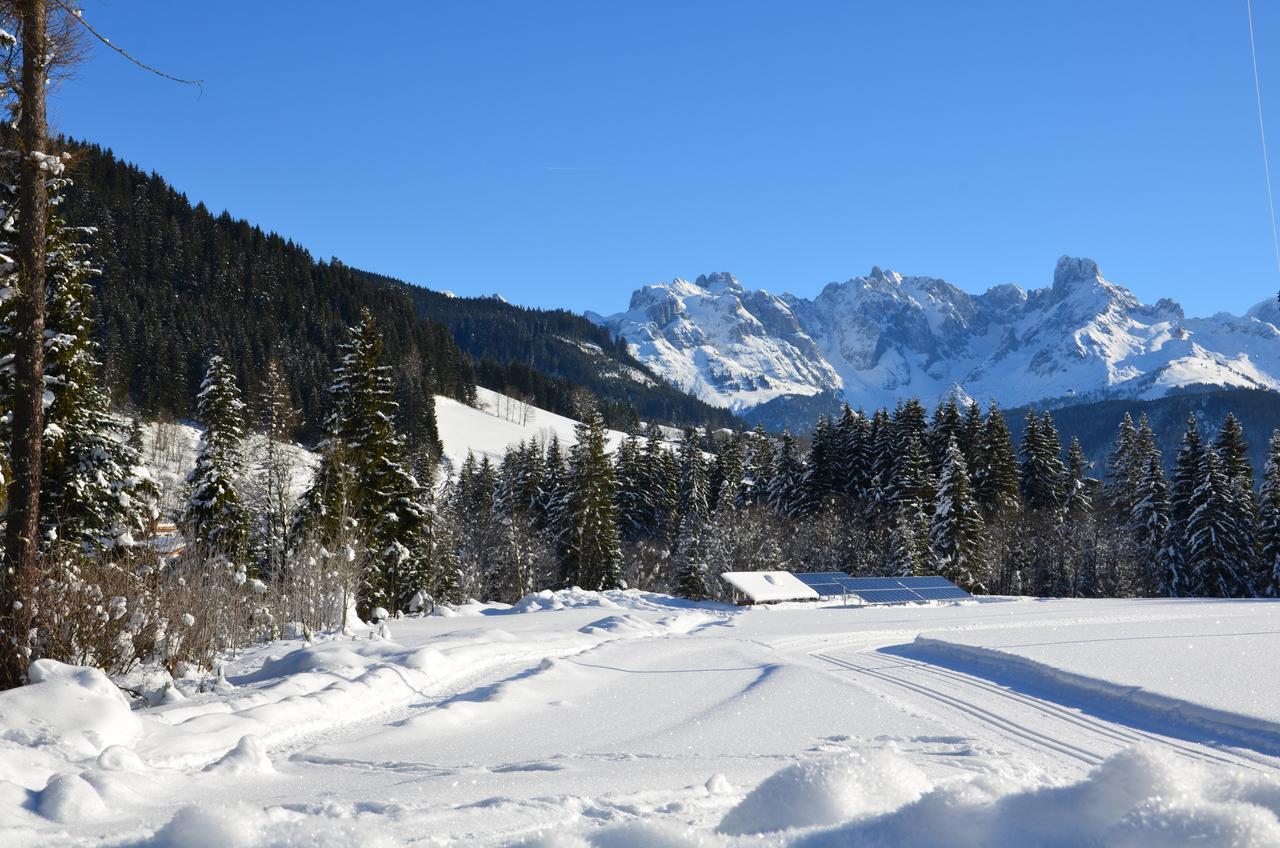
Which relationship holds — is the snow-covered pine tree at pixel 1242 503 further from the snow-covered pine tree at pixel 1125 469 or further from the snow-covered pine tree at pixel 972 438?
the snow-covered pine tree at pixel 972 438

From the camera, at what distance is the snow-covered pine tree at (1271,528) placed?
41.7m

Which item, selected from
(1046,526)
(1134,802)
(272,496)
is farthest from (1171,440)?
(1134,802)

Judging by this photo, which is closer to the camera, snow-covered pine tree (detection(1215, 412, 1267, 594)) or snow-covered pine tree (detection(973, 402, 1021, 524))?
snow-covered pine tree (detection(1215, 412, 1267, 594))

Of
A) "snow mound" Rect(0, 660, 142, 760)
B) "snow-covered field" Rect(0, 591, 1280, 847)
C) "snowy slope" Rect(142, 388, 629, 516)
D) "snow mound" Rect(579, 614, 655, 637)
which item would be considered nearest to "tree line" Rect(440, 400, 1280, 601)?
"snowy slope" Rect(142, 388, 629, 516)

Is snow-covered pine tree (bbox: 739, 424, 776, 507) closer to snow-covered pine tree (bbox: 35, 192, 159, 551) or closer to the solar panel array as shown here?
the solar panel array

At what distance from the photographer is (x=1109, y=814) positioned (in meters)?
3.28

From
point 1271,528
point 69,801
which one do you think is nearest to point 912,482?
point 1271,528

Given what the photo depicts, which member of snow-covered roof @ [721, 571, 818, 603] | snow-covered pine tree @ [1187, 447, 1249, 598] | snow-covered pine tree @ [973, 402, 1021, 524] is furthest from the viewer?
snow-covered pine tree @ [973, 402, 1021, 524]

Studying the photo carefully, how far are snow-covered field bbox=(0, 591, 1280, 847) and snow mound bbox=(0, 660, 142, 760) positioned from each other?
0.02 meters

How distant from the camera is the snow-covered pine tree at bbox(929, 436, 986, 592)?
146ft

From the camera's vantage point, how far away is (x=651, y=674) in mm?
13078

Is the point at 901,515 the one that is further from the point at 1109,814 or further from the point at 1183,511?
the point at 1109,814

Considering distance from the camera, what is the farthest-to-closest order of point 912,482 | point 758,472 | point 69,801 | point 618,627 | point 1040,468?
1. point 758,472
2. point 1040,468
3. point 912,482
4. point 618,627
5. point 69,801

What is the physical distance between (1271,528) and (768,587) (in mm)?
27777
